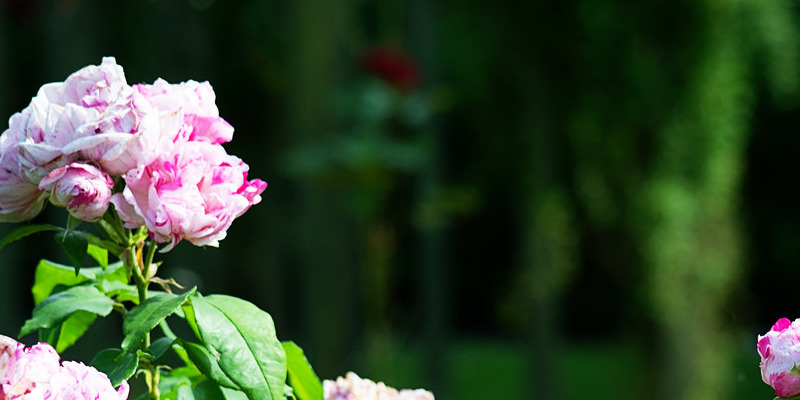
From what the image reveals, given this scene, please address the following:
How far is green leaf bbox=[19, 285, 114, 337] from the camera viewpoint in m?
0.60

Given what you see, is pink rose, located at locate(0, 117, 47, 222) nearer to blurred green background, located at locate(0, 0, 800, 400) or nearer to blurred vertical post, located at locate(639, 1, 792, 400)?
blurred green background, located at locate(0, 0, 800, 400)

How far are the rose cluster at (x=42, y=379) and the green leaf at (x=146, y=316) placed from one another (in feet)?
0.08

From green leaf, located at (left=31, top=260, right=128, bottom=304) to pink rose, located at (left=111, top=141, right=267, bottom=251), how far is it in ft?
0.46

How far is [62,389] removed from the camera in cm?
50

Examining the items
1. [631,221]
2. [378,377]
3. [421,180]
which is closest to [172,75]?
[421,180]

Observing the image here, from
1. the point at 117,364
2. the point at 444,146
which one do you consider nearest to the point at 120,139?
the point at 117,364

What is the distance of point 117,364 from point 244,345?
7cm

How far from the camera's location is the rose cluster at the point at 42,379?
49 cm

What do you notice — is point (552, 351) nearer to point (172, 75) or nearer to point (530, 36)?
point (530, 36)

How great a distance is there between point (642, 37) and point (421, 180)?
1066 mm

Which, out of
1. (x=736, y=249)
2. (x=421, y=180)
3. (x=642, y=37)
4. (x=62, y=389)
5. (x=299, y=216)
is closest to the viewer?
(x=62, y=389)

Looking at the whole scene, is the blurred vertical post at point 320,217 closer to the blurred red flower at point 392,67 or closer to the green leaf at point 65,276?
the blurred red flower at point 392,67

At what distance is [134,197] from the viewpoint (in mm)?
548

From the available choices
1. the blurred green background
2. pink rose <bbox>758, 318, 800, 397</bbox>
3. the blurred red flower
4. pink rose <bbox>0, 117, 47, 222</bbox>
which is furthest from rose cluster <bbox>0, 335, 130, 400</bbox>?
the blurred red flower
